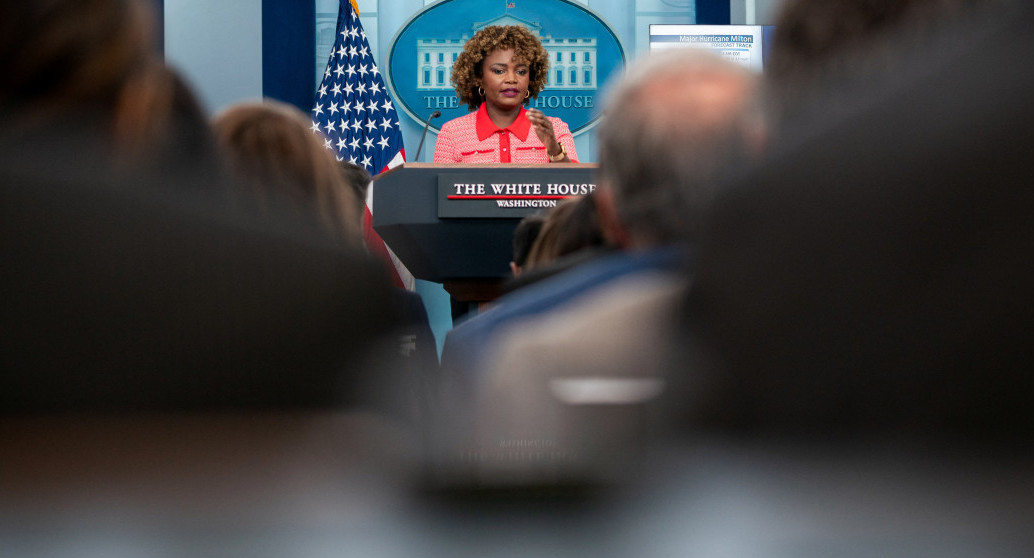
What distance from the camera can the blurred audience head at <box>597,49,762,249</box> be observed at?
0.87 m

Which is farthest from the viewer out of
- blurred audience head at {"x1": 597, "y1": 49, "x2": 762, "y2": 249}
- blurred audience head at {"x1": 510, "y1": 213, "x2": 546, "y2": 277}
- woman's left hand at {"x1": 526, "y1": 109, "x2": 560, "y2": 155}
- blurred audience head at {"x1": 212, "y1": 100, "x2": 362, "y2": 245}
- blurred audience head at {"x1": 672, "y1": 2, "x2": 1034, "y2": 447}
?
woman's left hand at {"x1": 526, "y1": 109, "x2": 560, "y2": 155}

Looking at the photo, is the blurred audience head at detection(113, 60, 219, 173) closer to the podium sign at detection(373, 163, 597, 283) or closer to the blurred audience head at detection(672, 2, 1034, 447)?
the blurred audience head at detection(672, 2, 1034, 447)

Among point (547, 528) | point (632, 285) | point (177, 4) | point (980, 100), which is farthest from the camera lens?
point (177, 4)

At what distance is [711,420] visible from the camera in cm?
59

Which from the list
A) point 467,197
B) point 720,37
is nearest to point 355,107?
point 720,37

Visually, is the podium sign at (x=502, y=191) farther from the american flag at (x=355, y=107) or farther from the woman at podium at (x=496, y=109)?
the american flag at (x=355, y=107)

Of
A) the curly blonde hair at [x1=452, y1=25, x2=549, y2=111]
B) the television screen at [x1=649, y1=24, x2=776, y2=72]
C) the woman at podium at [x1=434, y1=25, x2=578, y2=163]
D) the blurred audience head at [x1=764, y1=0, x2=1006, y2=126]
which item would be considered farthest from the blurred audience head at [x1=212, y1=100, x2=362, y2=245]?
the television screen at [x1=649, y1=24, x2=776, y2=72]

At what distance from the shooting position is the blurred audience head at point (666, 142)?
0.87 metres

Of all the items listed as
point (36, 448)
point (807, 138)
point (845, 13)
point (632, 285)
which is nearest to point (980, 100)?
point (807, 138)

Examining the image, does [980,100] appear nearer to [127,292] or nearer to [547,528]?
[547,528]

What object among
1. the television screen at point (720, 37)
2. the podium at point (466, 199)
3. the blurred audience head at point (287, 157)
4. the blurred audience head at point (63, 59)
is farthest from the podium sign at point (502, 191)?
the television screen at point (720, 37)

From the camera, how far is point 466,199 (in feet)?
7.46

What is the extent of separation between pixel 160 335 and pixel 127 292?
4 cm

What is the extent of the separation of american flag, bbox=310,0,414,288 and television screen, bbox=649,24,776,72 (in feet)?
4.82
